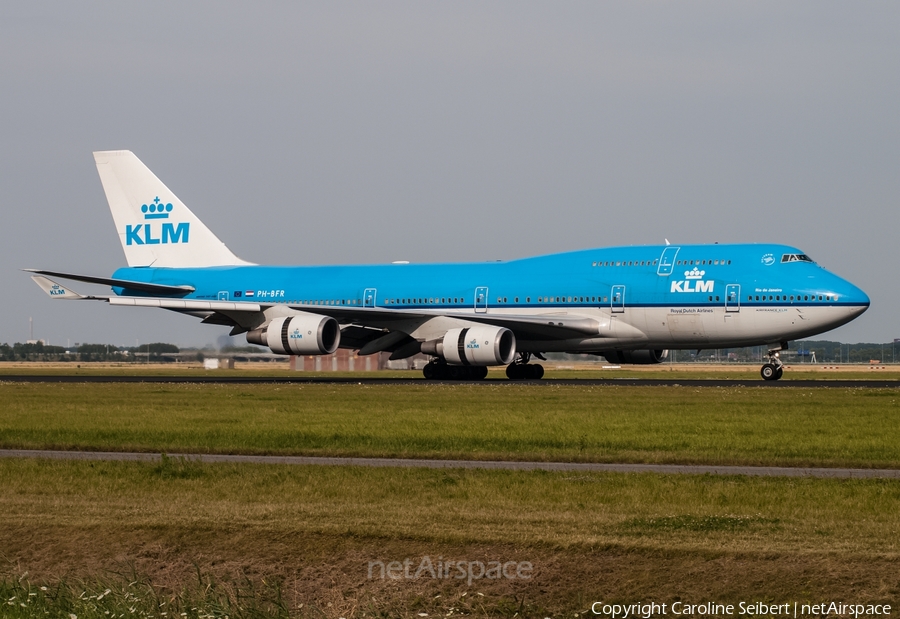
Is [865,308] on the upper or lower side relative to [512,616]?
upper

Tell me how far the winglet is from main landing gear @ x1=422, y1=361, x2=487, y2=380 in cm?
1391

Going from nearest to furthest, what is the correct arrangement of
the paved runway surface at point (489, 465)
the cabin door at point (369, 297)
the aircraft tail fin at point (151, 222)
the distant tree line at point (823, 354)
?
1. the paved runway surface at point (489, 465)
2. the cabin door at point (369, 297)
3. the aircraft tail fin at point (151, 222)
4. the distant tree line at point (823, 354)

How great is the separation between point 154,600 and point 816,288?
3382cm

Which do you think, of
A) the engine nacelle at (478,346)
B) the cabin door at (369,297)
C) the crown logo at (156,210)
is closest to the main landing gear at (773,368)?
the engine nacelle at (478,346)

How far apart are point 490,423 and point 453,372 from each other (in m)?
21.2

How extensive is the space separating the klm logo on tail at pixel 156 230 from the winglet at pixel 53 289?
9230 millimetres

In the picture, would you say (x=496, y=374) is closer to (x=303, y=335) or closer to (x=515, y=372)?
(x=515, y=372)

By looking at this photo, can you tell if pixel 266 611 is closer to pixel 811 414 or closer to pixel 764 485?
pixel 764 485

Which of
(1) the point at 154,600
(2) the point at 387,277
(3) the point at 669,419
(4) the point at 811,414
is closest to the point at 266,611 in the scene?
(1) the point at 154,600

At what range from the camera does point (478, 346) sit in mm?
43219

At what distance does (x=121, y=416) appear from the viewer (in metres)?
28.8

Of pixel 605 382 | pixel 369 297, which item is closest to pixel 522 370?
pixel 605 382

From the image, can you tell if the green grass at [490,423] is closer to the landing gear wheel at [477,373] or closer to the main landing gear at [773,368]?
the main landing gear at [773,368]

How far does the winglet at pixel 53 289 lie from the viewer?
45000mm
